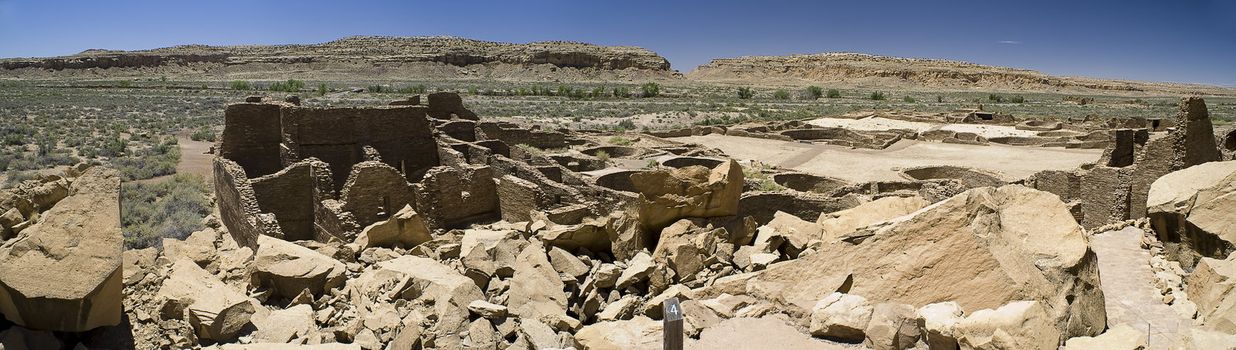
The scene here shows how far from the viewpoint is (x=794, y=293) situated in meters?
6.92

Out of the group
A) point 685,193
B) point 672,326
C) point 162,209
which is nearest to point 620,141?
point 162,209

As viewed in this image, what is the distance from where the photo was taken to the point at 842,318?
6090 millimetres

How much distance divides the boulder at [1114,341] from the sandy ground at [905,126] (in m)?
31.0

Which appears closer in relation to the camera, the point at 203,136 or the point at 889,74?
the point at 203,136

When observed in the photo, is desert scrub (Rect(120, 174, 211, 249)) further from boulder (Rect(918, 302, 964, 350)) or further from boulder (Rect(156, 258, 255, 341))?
boulder (Rect(918, 302, 964, 350))

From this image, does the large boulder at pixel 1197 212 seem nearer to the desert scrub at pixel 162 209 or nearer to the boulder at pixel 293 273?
the boulder at pixel 293 273

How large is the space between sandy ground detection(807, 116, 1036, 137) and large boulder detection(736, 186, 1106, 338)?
29.6m

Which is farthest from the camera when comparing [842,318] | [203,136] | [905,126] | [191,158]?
[905,126]

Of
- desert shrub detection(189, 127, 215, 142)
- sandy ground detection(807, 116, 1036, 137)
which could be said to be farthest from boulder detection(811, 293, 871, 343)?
sandy ground detection(807, 116, 1036, 137)

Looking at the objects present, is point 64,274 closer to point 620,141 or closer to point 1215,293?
point 1215,293

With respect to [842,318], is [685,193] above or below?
above

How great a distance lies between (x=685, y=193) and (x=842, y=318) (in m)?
3.97

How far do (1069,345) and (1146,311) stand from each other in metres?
1.95

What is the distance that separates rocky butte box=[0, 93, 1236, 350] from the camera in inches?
209
